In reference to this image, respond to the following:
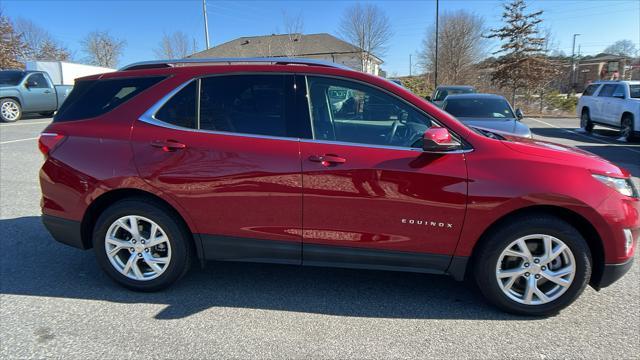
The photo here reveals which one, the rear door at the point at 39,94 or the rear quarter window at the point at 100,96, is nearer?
the rear quarter window at the point at 100,96

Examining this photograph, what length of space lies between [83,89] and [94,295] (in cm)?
176

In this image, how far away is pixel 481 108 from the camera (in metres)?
8.85

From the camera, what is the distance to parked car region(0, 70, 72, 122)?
14.7 metres

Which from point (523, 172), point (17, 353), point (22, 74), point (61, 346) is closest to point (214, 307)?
point (61, 346)

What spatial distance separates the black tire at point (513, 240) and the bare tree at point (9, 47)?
125 feet

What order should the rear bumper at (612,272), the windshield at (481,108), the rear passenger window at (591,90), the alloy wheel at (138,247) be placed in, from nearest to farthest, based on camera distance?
the rear bumper at (612,272), the alloy wheel at (138,247), the windshield at (481,108), the rear passenger window at (591,90)

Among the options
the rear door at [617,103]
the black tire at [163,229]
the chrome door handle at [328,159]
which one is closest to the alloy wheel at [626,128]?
the rear door at [617,103]

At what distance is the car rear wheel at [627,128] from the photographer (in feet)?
40.2

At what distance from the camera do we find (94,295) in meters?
3.25

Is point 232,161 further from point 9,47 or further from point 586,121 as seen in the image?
point 9,47

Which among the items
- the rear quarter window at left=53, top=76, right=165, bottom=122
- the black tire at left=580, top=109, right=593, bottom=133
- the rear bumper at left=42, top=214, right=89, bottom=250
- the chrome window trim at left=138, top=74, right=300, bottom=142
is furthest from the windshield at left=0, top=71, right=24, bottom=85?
the black tire at left=580, top=109, right=593, bottom=133

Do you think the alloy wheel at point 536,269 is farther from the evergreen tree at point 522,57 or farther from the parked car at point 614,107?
the evergreen tree at point 522,57

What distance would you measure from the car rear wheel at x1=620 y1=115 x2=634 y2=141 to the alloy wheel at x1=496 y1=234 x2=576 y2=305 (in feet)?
40.7

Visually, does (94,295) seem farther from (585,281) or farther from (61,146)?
(585,281)
